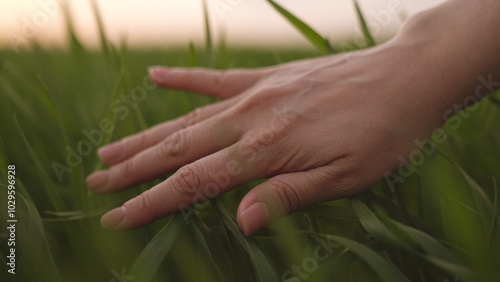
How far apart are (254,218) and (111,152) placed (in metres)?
0.49

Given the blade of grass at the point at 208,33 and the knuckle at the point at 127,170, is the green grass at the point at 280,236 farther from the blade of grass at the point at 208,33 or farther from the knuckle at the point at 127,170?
the blade of grass at the point at 208,33

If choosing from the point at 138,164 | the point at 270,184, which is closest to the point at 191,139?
the point at 138,164

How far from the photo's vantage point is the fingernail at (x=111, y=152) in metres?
1.10

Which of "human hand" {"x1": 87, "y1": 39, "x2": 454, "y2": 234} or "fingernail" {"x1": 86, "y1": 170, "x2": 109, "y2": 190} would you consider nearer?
"human hand" {"x1": 87, "y1": 39, "x2": 454, "y2": 234}

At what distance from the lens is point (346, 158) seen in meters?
0.87

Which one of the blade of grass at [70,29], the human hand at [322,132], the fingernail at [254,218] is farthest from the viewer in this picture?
the blade of grass at [70,29]

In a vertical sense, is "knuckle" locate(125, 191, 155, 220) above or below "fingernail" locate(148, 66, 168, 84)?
below

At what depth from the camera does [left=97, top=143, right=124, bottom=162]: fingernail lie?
1096 millimetres

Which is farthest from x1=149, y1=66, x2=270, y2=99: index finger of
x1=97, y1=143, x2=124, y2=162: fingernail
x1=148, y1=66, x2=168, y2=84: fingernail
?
x1=97, y1=143, x2=124, y2=162: fingernail

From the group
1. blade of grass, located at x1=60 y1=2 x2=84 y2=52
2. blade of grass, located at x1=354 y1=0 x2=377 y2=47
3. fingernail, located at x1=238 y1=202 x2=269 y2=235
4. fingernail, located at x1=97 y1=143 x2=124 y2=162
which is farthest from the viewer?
blade of grass, located at x1=60 y1=2 x2=84 y2=52

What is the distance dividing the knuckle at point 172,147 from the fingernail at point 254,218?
0.30m

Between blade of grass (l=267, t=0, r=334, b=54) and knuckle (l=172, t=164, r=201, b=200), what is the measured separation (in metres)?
0.49

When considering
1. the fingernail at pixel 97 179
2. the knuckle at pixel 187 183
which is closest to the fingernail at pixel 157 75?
the fingernail at pixel 97 179

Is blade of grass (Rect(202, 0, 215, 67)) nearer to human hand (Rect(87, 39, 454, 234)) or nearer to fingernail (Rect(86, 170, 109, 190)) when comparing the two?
human hand (Rect(87, 39, 454, 234))
